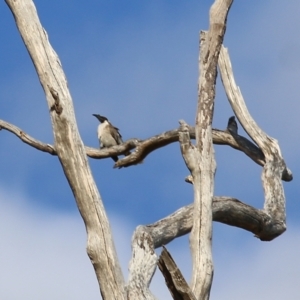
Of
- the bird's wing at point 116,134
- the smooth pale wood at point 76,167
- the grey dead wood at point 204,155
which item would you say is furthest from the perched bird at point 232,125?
the bird's wing at point 116,134

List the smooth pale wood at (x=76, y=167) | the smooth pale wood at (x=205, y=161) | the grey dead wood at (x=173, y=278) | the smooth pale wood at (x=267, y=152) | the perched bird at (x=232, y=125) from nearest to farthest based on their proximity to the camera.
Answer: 1. the smooth pale wood at (x=76, y=167)
2. the grey dead wood at (x=173, y=278)
3. the smooth pale wood at (x=205, y=161)
4. the smooth pale wood at (x=267, y=152)
5. the perched bird at (x=232, y=125)

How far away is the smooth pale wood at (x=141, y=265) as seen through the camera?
284 inches

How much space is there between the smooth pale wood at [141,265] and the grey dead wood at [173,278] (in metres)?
0.20

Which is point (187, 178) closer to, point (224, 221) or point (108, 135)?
point (224, 221)

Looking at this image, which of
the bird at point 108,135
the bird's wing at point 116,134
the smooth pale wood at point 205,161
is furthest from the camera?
the bird's wing at point 116,134

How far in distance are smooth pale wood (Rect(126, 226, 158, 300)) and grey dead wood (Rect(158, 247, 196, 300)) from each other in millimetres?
197

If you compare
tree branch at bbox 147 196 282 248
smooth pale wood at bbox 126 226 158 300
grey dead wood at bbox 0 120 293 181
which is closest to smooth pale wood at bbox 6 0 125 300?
smooth pale wood at bbox 126 226 158 300

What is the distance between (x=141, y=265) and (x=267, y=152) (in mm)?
3356

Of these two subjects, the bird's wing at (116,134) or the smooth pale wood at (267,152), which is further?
the bird's wing at (116,134)

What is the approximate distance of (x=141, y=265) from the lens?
24.7 feet

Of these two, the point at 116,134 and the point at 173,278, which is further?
the point at 116,134

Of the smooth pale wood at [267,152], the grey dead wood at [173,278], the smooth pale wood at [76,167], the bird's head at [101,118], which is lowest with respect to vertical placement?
the grey dead wood at [173,278]

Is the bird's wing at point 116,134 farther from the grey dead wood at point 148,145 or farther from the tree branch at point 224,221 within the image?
the tree branch at point 224,221

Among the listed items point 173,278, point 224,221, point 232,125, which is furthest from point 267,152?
point 173,278
